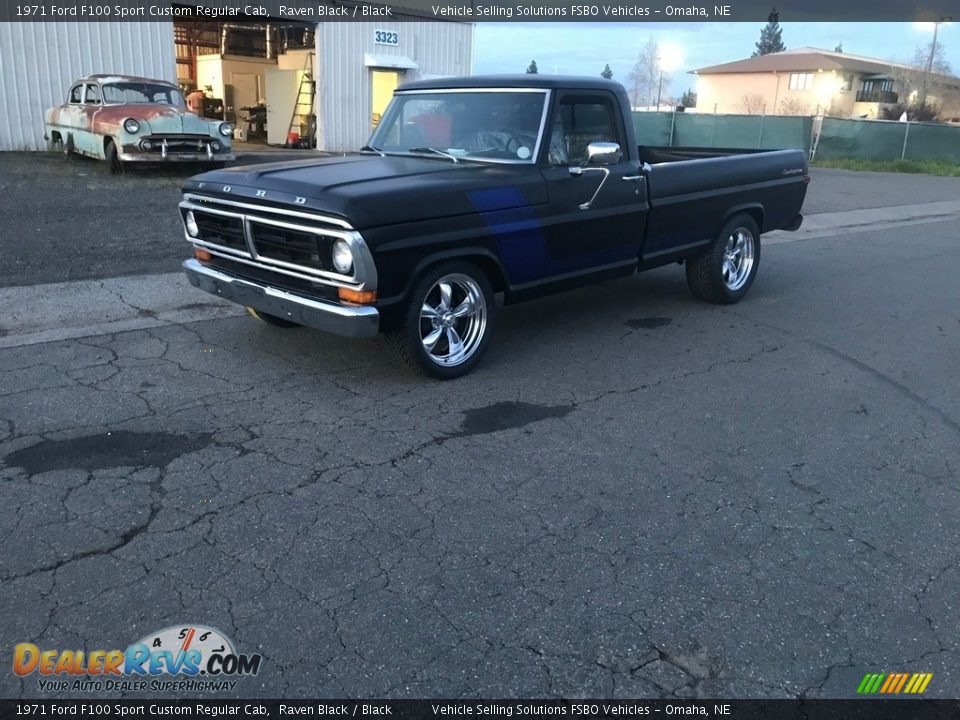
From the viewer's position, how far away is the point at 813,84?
63438 mm

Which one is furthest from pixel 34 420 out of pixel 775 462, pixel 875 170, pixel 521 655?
pixel 875 170

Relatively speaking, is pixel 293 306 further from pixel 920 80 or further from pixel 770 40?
pixel 770 40

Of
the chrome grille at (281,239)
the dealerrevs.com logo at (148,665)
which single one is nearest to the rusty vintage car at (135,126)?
the chrome grille at (281,239)

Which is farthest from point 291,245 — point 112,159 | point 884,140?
point 884,140

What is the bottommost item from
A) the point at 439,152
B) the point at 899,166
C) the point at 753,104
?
the point at 899,166

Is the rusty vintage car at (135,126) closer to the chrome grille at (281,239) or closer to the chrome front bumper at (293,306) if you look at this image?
the chrome grille at (281,239)

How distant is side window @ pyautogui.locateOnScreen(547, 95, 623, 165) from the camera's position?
566 centimetres

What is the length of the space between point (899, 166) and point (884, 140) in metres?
2.26

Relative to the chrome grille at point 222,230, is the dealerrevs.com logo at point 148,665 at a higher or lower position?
lower

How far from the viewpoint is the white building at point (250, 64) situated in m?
17.0

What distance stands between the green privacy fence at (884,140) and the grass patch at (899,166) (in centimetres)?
65

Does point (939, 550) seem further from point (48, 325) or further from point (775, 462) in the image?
point (48, 325)

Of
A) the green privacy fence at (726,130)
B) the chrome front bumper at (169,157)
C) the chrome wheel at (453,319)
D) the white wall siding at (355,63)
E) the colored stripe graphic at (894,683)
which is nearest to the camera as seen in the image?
the colored stripe graphic at (894,683)

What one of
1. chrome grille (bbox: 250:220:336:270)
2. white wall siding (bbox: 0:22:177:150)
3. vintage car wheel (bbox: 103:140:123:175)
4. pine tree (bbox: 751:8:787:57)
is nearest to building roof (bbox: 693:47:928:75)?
pine tree (bbox: 751:8:787:57)
